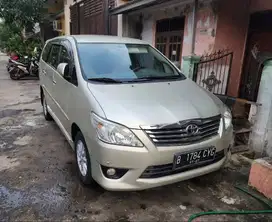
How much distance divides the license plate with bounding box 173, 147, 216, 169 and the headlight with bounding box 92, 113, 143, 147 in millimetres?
402

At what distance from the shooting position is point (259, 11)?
4.68 m

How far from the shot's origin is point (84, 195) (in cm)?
279

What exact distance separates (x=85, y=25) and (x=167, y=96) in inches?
407

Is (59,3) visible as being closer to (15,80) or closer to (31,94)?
(15,80)

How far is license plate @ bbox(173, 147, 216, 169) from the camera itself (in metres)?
2.42

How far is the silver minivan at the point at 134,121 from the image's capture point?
233 cm

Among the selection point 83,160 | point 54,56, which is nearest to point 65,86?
point 83,160

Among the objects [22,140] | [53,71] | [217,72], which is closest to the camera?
[53,71]

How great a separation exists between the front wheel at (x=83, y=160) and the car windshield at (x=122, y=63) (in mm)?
736

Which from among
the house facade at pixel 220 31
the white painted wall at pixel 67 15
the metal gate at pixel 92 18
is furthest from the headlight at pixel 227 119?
the white painted wall at pixel 67 15

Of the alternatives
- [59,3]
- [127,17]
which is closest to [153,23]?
[127,17]

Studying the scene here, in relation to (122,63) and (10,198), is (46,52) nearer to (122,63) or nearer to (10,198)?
(122,63)

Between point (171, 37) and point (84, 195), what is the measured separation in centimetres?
579

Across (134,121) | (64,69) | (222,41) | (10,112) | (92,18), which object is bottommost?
(10,112)
